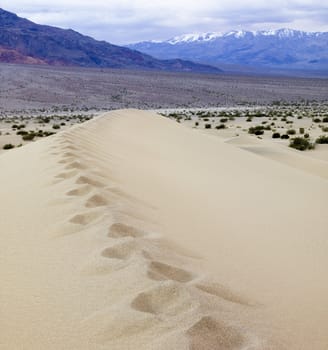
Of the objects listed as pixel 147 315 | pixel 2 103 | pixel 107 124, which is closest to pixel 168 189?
pixel 147 315

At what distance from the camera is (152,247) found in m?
2.88

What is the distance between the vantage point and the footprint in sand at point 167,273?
2450 mm

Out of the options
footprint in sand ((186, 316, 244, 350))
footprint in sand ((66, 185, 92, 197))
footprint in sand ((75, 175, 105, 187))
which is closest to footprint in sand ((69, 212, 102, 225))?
footprint in sand ((66, 185, 92, 197))

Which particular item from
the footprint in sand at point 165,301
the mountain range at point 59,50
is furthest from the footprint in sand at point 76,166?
the mountain range at point 59,50

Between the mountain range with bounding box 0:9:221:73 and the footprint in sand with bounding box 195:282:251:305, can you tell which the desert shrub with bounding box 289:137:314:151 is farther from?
the mountain range with bounding box 0:9:221:73

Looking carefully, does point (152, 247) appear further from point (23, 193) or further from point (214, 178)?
point (214, 178)

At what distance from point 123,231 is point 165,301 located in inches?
36.3

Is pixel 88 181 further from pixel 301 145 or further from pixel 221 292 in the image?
pixel 301 145

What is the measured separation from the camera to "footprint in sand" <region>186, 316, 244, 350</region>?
1.86 metres

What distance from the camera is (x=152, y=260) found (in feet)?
8.54

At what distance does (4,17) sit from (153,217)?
16339 centimetres

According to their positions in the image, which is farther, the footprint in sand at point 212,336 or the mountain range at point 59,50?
the mountain range at point 59,50

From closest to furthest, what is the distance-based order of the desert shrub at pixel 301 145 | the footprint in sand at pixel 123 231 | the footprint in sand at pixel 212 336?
the footprint in sand at pixel 212 336
the footprint in sand at pixel 123 231
the desert shrub at pixel 301 145

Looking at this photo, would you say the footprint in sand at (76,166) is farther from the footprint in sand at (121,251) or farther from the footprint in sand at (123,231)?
the footprint in sand at (121,251)
